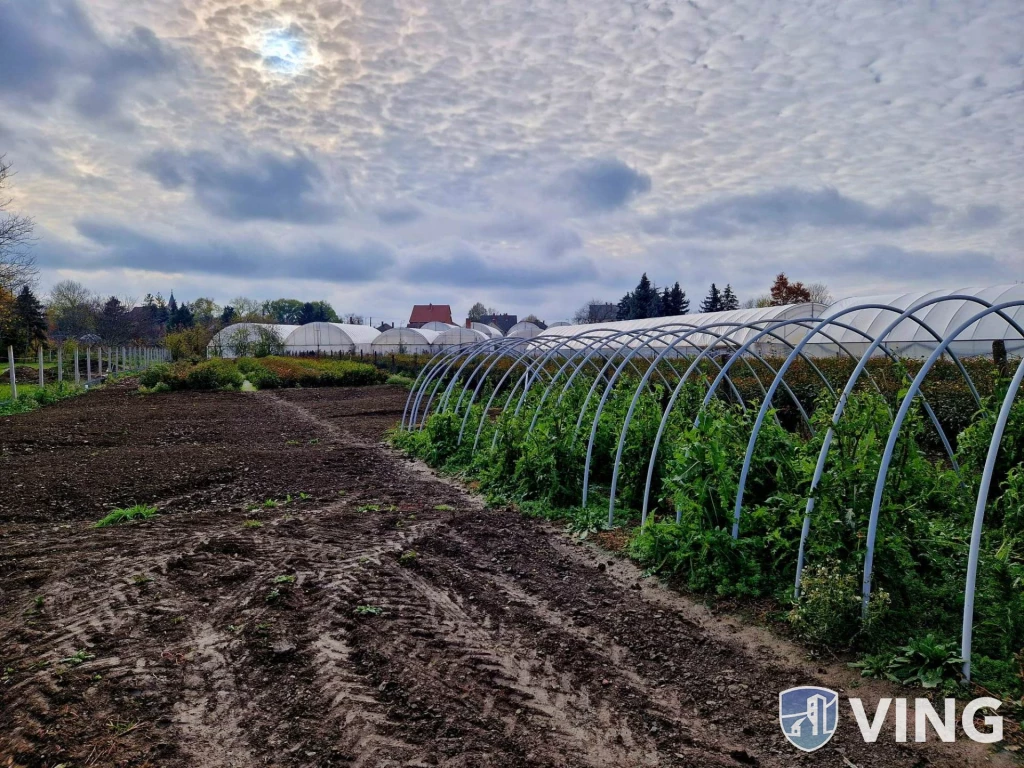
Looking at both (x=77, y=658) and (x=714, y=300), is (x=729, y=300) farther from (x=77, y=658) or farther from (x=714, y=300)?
(x=77, y=658)

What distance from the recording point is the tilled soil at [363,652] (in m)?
3.11

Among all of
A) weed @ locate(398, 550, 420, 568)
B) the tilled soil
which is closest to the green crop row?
the tilled soil

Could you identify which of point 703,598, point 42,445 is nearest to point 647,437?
point 703,598

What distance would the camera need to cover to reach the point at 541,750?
3080 millimetres

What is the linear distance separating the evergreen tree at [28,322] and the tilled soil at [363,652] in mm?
41636

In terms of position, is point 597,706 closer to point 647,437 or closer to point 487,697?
point 487,697

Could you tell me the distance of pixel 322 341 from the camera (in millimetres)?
46000

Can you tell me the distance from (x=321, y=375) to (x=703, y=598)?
26306 millimetres

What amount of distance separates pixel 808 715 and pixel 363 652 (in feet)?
8.42

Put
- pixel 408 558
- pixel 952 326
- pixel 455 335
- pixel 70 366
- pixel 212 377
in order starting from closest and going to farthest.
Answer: pixel 408 558 → pixel 952 326 → pixel 212 377 → pixel 70 366 → pixel 455 335

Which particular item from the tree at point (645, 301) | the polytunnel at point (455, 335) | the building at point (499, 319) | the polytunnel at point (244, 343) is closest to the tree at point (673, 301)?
the tree at point (645, 301)

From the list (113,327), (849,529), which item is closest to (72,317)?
(113,327)

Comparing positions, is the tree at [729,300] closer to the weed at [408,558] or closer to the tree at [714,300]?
the tree at [714,300]

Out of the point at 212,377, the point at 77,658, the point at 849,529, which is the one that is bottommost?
the point at 77,658
